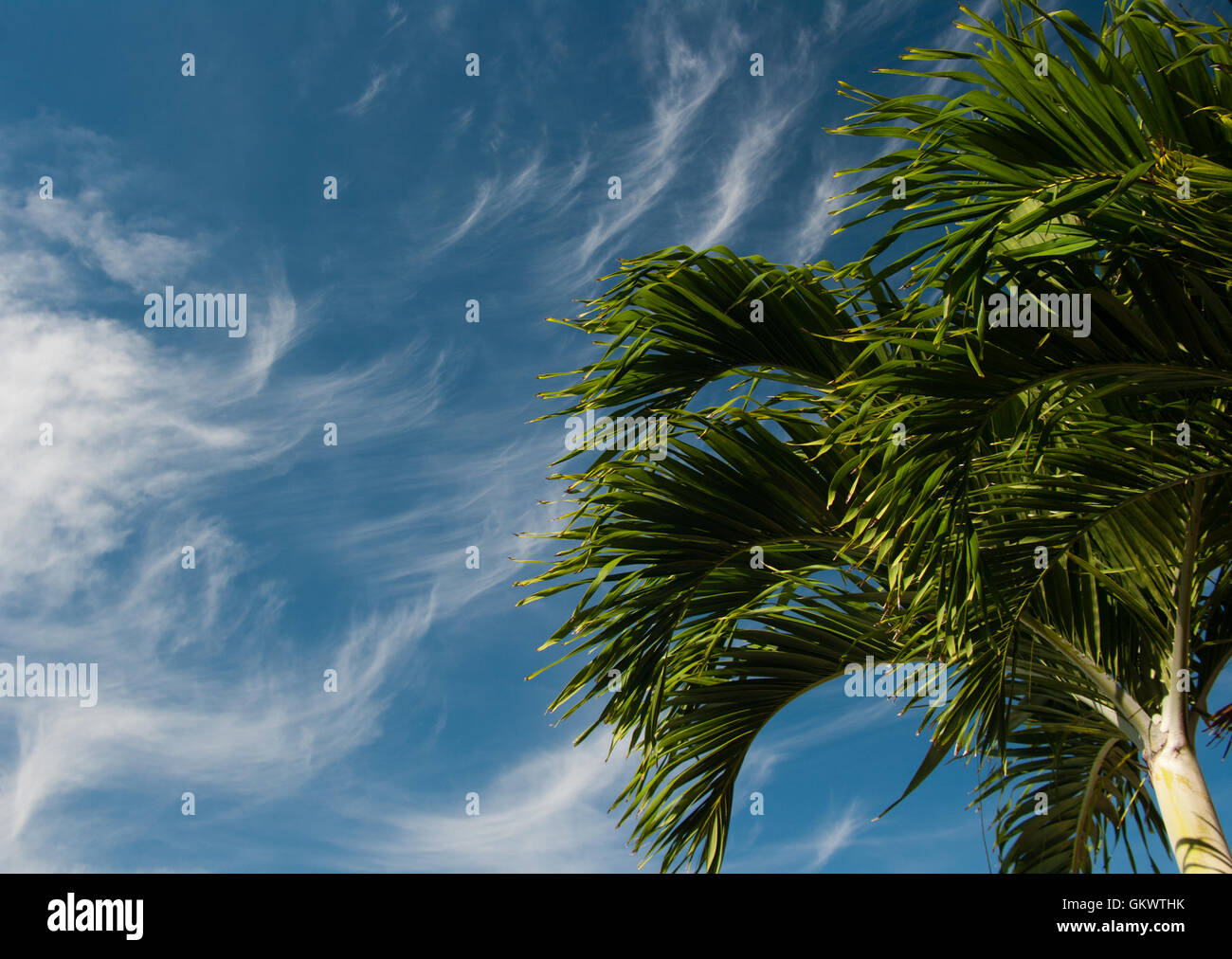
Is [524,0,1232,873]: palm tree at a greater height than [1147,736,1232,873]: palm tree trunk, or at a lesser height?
greater

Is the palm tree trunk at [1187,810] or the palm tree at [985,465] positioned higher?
the palm tree at [985,465]

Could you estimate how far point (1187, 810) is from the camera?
3.14 metres

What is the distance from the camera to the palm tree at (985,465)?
7.93ft

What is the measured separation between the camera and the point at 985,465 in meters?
3.13

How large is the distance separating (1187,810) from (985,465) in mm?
1387

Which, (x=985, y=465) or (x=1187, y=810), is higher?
(x=985, y=465)

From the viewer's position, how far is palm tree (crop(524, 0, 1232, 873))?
95.2 inches
